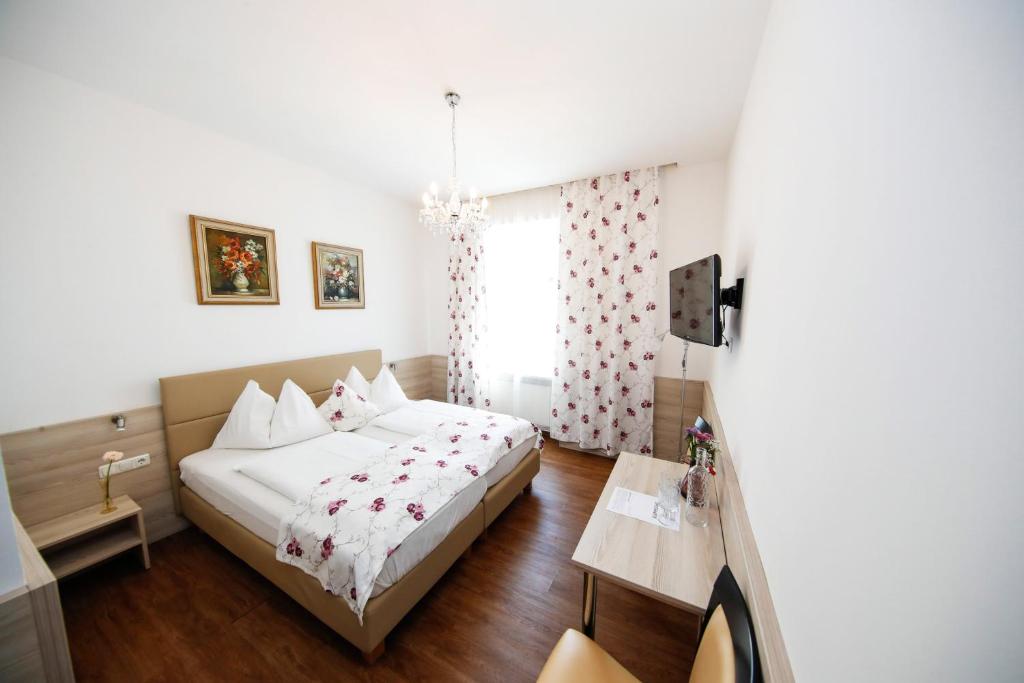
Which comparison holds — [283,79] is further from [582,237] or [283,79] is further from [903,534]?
[903,534]

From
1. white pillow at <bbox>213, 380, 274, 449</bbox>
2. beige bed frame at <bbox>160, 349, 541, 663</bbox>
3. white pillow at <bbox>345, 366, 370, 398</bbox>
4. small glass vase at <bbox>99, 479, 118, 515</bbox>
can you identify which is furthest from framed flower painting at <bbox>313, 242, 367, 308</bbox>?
small glass vase at <bbox>99, 479, 118, 515</bbox>

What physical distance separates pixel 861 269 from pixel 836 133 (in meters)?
0.36

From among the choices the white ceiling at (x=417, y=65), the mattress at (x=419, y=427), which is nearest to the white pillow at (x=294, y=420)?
the mattress at (x=419, y=427)

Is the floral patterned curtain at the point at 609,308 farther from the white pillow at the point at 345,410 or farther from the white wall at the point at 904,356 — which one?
the white wall at the point at 904,356

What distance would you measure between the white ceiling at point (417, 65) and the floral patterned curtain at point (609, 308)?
617 mm

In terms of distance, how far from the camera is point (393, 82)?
1.89 meters

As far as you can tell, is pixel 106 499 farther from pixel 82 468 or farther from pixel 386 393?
pixel 386 393

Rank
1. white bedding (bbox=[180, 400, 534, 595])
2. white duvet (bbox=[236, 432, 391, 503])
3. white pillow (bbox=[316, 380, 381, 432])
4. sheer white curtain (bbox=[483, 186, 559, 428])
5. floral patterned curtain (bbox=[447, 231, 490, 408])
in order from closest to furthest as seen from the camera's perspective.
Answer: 1. white bedding (bbox=[180, 400, 534, 595])
2. white duvet (bbox=[236, 432, 391, 503])
3. white pillow (bbox=[316, 380, 381, 432])
4. sheer white curtain (bbox=[483, 186, 559, 428])
5. floral patterned curtain (bbox=[447, 231, 490, 408])

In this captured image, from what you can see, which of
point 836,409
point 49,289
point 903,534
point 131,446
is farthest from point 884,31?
point 131,446

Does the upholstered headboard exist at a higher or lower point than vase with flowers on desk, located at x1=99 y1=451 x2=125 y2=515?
higher

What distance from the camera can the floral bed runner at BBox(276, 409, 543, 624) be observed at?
1.41 metres

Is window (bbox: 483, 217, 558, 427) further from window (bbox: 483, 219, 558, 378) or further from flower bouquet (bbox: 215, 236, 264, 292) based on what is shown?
flower bouquet (bbox: 215, 236, 264, 292)

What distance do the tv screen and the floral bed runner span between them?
1.49m

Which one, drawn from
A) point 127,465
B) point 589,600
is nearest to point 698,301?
point 589,600
